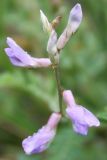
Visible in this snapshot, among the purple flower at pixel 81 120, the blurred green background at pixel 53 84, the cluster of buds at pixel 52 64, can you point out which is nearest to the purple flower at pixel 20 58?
the cluster of buds at pixel 52 64

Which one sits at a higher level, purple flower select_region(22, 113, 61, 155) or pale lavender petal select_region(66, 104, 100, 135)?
pale lavender petal select_region(66, 104, 100, 135)

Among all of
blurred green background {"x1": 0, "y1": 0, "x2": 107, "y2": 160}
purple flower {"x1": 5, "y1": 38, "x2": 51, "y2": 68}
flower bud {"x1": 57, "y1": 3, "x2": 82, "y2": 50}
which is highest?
flower bud {"x1": 57, "y1": 3, "x2": 82, "y2": 50}

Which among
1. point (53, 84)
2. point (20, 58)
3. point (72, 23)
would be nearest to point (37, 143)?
point (20, 58)

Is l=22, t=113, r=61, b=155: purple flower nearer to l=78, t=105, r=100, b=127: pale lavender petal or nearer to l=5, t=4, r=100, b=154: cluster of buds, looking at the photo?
l=5, t=4, r=100, b=154: cluster of buds

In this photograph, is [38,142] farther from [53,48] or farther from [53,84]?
[53,84]

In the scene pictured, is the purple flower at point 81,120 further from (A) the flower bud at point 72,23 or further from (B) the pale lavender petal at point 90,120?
(A) the flower bud at point 72,23

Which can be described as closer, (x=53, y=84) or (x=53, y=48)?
(x=53, y=48)

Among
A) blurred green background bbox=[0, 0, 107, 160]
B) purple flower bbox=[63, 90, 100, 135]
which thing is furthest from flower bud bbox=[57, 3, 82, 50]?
blurred green background bbox=[0, 0, 107, 160]
